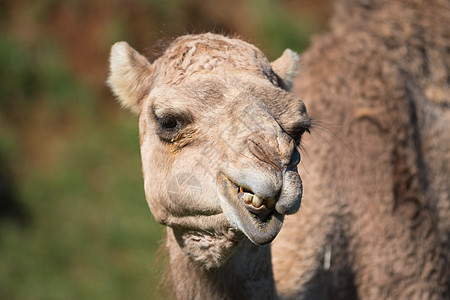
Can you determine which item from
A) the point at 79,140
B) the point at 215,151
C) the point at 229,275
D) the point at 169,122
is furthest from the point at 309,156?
the point at 79,140

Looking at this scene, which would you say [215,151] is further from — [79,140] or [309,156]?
[79,140]

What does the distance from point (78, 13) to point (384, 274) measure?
27.6ft

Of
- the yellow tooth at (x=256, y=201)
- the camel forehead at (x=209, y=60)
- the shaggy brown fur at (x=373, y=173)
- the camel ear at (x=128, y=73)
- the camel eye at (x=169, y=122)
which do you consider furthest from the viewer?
the shaggy brown fur at (x=373, y=173)

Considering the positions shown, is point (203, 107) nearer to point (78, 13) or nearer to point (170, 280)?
point (170, 280)

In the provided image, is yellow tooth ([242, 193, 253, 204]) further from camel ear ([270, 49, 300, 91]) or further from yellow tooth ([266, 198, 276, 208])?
camel ear ([270, 49, 300, 91])

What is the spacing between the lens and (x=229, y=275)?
10.7ft

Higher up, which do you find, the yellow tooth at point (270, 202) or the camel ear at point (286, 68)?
the camel ear at point (286, 68)

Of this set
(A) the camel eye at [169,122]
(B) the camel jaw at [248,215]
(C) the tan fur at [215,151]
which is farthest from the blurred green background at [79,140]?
(B) the camel jaw at [248,215]

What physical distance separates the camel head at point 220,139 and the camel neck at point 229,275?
0.30 meters

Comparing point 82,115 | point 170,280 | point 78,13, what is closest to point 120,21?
point 78,13

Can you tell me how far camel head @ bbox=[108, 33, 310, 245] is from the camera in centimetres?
254

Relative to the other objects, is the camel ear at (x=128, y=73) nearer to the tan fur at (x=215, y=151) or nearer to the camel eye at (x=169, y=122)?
the tan fur at (x=215, y=151)

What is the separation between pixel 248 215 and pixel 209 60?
94cm

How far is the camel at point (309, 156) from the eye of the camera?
267 cm
